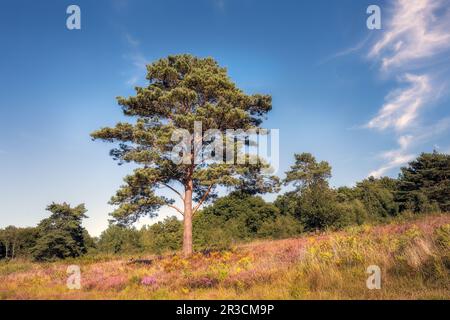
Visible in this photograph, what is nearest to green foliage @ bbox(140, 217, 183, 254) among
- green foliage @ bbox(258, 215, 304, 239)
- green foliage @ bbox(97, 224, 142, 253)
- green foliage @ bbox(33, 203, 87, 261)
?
green foliage @ bbox(97, 224, 142, 253)

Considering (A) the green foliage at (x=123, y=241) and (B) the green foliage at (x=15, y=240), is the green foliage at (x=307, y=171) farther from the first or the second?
(B) the green foliage at (x=15, y=240)

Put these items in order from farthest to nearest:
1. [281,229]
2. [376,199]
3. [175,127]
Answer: [376,199] → [281,229] → [175,127]

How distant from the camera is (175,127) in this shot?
59.9 feet

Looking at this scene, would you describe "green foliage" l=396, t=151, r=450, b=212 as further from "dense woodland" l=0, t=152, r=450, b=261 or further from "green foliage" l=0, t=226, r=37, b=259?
"green foliage" l=0, t=226, r=37, b=259

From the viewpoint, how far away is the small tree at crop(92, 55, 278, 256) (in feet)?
58.1

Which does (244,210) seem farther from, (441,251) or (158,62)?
(441,251)

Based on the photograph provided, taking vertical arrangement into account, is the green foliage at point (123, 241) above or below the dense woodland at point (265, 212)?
below

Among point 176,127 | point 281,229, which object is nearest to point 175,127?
point 176,127

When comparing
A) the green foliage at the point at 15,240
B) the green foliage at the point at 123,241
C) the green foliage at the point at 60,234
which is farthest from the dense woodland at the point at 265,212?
the green foliage at the point at 15,240

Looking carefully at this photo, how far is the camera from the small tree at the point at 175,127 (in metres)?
17.7

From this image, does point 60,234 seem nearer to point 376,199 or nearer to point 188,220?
point 188,220

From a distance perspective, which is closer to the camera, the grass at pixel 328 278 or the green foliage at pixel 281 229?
the grass at pixel 328 278

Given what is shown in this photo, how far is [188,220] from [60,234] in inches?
1789
